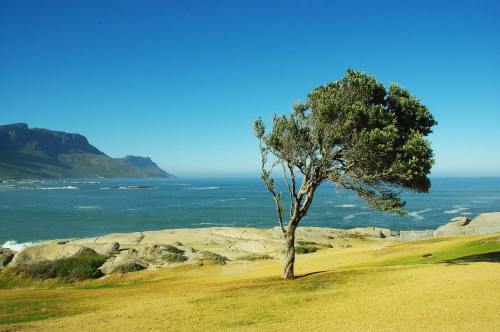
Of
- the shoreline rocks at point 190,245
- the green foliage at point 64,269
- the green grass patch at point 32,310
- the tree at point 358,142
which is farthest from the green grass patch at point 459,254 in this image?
the green foliage at point 64,269

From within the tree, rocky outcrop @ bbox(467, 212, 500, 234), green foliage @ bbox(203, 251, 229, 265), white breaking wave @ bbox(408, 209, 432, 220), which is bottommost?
white breaking wave @ bbox(408, 209, 432, 220)

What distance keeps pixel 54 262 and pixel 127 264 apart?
7461 millimetres

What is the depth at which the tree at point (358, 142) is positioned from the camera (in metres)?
26.0

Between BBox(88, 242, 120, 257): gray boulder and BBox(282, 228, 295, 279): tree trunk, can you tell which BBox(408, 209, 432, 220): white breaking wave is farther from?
BBox(282, 228, 295, 279): tree trunk

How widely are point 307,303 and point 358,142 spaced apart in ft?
35.8

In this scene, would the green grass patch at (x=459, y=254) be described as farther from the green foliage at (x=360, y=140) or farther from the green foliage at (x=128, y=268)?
the green foliage at (x=128, y=268)

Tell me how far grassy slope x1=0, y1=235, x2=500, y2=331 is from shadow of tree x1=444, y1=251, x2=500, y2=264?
0.16 ft

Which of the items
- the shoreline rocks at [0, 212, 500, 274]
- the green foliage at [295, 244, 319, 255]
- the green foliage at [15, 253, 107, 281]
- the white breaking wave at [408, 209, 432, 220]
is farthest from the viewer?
the white breaking wave at [408, 209, 432, 220]

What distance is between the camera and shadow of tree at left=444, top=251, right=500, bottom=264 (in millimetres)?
28844

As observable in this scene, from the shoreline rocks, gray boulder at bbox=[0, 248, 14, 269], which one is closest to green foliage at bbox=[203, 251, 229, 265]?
the shoreline rocks

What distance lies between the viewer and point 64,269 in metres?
41.6

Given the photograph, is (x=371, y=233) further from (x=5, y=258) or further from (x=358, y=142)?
(x=5, y=258)

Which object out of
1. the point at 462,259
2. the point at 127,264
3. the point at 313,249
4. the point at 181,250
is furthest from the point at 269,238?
the point at 462,259

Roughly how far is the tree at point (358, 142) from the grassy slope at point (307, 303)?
506 cm
